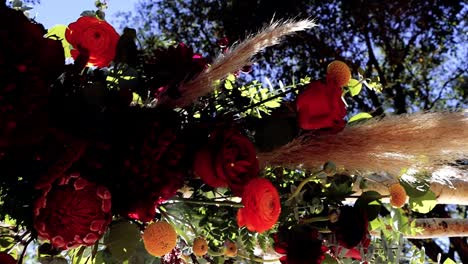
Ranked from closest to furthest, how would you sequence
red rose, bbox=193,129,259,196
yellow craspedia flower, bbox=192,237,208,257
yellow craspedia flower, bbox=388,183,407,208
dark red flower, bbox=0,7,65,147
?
dark red flower, bbox=0,7,65,147 < red rose, bbox=193,129,259,196 < yellow craspedia flower, bbox=192,237,208,257 < yellow craspedia flower, bbox=388,183,407,208

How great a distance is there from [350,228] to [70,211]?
0.41 meters

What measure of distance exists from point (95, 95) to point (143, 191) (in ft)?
0.45

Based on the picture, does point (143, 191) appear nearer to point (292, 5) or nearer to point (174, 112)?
point (174, 112)

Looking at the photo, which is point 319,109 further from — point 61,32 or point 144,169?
point 61,32

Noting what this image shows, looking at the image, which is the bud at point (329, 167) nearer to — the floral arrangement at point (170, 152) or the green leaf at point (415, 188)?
the floral arrangement at point (170, 152)

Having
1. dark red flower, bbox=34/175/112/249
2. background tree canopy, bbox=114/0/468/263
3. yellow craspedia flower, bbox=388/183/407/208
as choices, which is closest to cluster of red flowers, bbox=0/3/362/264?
dark red flower, bbox=34/175/112/249

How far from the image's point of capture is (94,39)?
952mm

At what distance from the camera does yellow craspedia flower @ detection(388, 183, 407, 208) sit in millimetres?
1062

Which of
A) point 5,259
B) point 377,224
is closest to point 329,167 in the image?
point 377,224

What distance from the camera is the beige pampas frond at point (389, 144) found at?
870 millimetres

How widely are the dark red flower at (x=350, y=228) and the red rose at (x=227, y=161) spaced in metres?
0.18

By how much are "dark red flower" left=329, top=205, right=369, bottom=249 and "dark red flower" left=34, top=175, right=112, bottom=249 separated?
36 centimetres

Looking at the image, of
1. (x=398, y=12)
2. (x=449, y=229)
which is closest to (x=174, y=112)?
(x=449, y=229)

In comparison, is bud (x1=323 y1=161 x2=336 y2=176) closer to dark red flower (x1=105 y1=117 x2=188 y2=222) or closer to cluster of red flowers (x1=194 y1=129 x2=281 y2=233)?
cluster of red flowers (x1=194 y1=129 x2=281 y2=233)
